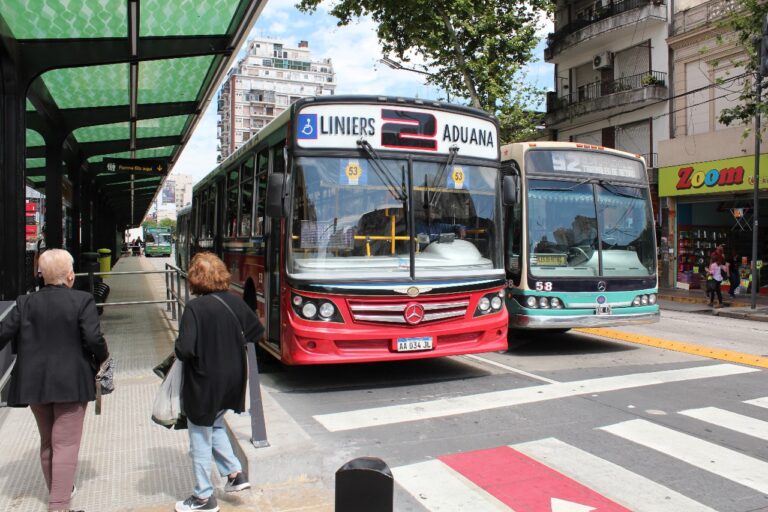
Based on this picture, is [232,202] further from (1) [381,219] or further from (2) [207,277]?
(2) [207,277]

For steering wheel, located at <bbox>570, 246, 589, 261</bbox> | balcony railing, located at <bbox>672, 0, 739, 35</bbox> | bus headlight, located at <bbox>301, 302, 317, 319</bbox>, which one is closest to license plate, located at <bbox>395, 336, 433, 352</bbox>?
bus headlight, located at <bbox>301, 302, 317, 319</bbox>

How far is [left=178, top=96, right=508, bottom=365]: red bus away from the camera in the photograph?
6711 mm

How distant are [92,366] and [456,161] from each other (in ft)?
15.8

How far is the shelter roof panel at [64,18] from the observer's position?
7.38m

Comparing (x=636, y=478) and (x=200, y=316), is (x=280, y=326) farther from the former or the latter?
(x=636, y=478)

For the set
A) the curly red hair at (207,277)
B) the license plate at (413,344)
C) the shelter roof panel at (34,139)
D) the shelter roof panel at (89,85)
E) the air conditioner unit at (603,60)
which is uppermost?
the air conditioner unit at (603,60)

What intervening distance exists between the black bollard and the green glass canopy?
6612 mm

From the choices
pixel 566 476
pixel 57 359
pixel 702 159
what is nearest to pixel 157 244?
pixel 702 159

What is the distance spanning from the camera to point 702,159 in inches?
850

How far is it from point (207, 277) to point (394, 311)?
3148 millimetres

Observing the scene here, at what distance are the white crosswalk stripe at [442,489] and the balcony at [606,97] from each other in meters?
22.4

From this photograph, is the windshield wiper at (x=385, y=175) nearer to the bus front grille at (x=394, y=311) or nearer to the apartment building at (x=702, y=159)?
the bus front grille at (x=394, y=311)

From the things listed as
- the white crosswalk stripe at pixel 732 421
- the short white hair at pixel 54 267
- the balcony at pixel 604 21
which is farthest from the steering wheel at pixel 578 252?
the balcony at pixel 604 21

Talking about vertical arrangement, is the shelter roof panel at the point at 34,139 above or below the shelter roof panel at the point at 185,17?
below
